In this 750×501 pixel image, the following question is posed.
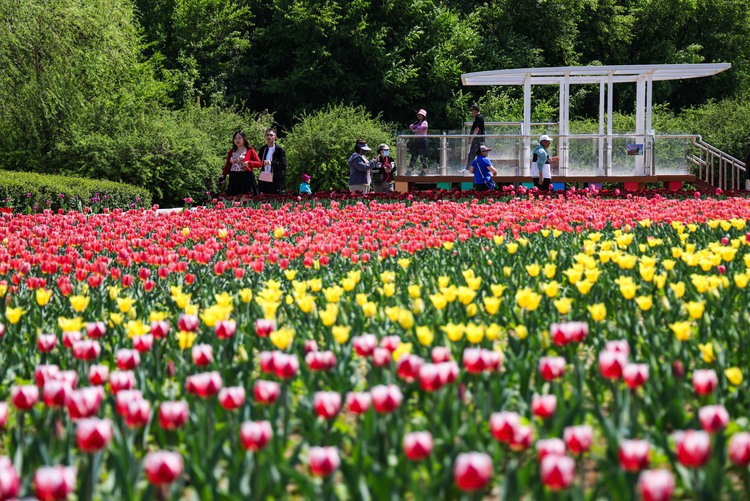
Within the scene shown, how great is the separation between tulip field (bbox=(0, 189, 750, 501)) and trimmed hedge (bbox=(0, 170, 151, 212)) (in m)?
11.2

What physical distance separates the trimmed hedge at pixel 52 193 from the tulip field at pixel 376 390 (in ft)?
36.8

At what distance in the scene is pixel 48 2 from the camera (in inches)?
1059

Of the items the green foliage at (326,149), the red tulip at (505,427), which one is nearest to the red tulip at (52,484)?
the red tulip at (505,427)

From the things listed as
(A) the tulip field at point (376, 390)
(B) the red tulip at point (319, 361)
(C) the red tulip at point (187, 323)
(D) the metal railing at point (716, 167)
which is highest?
(D) the metal railing at point (716, 167)

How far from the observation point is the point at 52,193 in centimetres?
1856

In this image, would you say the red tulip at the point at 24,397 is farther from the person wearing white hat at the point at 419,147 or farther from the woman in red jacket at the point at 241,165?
the person wearing white hat at the point at 419,147

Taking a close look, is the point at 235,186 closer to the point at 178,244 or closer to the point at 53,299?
the point at 178,244

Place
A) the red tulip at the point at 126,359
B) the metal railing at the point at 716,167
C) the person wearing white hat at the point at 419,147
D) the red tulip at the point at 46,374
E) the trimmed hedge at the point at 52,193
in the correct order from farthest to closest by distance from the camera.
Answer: the metal railing at the point at 716,167 → the person wearing white hat at the point at 419,147 → the trimmed hedge at the point at 52,193 → the red tulip at the point at 126,359 → the red tulip at the point at 46,374

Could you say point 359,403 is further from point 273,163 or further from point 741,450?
point 273,163

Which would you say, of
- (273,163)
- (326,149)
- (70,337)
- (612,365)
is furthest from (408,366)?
(326,149)

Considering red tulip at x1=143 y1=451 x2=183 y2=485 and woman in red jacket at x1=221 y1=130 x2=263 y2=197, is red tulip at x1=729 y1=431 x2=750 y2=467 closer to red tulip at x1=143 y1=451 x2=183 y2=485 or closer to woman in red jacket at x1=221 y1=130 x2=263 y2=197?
red tulip at x1=143 y1=451 x2=183 y2=485

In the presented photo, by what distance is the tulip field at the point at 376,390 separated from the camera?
8.57 ft

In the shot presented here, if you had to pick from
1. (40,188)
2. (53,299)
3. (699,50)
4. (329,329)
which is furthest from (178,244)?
(699,50)

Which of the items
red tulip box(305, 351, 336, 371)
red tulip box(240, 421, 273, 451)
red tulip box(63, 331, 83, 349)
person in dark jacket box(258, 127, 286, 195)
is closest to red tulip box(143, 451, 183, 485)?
red tulip box(240, 421, 273, 451)
